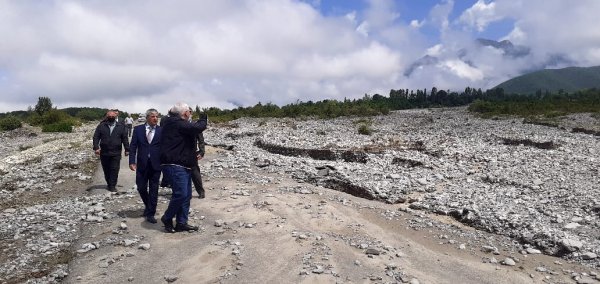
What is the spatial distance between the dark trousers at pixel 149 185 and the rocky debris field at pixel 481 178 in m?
→ 6.30

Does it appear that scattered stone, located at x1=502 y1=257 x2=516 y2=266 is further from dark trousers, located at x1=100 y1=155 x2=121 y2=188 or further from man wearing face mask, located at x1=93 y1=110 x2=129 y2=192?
dark trousers, located at x1=100 y1=155 x2=121 y2=188

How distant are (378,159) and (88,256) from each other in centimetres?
1351

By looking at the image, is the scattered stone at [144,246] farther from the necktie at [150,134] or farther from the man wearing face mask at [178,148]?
the necktie at [150,134]

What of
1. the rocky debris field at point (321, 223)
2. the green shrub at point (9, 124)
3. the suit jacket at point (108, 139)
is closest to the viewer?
the rocky debris field at point (321, 223)

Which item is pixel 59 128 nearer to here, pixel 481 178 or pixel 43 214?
pixel 43 214

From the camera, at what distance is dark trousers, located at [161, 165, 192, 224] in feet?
28.1

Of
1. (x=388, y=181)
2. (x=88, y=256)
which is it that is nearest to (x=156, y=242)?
(x=88, y=256)

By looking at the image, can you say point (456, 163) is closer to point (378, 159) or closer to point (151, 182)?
point (378, 159)

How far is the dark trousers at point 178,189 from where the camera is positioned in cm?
857

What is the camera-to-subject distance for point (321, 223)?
33.6 feet

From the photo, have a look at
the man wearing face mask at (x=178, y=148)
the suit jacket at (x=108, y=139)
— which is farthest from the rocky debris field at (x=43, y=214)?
the man wearing face mask at (x=178, y=148)

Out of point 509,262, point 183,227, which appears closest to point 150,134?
point 183,227

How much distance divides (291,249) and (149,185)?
3460mm

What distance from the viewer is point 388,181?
15031 mm
